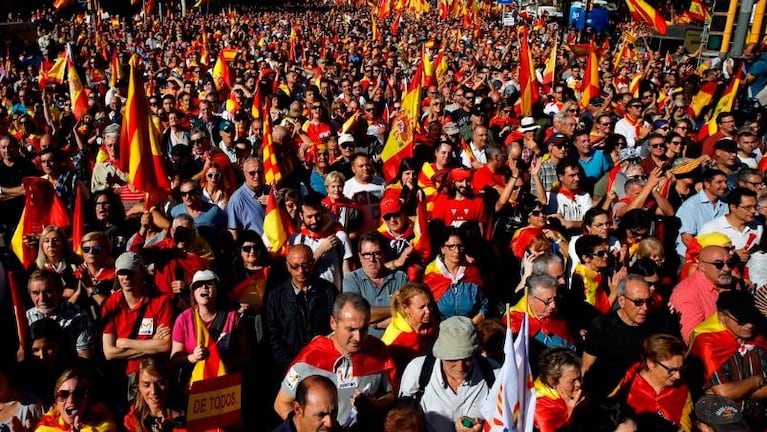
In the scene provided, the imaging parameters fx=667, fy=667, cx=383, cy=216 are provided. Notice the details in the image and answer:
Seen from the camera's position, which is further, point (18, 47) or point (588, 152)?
point (18, 47)

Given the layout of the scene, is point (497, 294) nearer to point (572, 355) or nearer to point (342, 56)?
point (572, 355)

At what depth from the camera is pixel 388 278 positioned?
4688 millimetres

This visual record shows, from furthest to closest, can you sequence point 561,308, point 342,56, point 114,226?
point 342,56
point 114,226
point 561,308

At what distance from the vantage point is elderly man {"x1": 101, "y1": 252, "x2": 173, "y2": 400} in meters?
4.28

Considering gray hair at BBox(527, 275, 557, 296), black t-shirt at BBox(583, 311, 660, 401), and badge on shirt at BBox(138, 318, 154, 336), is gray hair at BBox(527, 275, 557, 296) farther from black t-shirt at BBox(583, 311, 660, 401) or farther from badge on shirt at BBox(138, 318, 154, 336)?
badge on shirt at BBox(138, 318, 154, 336)

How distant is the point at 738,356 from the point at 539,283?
3.74 feet

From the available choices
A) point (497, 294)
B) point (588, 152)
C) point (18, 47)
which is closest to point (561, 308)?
point (497, 294)

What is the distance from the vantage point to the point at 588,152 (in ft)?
24.6

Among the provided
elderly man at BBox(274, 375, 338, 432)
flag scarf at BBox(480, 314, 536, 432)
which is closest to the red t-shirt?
flag scarf at BBox(480, 314, 536, 432)

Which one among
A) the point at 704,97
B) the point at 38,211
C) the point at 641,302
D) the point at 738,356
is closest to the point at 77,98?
the point at 38,211

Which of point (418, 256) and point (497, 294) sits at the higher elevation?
point (418, 256)

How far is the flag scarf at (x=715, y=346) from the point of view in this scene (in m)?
3.70

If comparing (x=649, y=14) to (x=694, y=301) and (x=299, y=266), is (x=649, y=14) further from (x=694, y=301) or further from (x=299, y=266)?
(x=299, y=266)

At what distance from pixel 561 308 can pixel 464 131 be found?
18.3 ft
